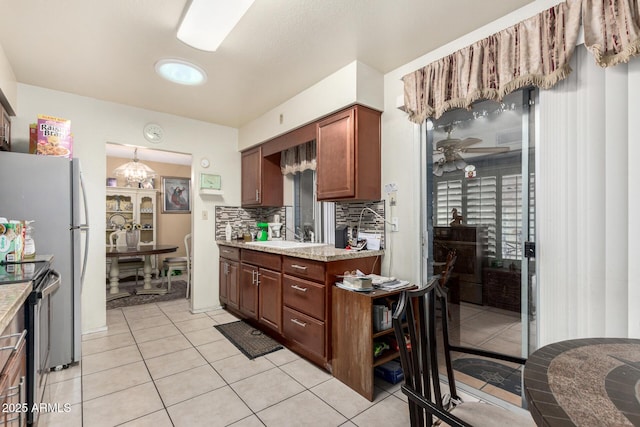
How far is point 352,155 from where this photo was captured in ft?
7.95

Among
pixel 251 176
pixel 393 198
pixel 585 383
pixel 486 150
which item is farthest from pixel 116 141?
pixel 585 383

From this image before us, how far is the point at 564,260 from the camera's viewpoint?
159 cm

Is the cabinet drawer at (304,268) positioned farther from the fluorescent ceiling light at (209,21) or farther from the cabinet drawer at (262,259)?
the fluorescent ceiling light at (209,21)

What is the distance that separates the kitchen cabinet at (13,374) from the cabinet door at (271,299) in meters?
1.65

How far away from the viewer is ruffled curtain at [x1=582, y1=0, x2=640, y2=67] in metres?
1.34

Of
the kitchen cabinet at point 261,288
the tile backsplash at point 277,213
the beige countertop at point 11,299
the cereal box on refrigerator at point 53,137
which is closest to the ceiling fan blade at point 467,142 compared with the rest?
the tile backsplash at point 277,213

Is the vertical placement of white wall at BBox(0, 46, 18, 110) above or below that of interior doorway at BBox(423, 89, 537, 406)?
above

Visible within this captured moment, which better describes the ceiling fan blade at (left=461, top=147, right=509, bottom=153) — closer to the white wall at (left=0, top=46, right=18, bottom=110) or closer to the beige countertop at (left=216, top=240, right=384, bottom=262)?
the beige countertop at (left=216, top=240, right=384, bottom=262)

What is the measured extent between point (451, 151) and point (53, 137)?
10.2 feet

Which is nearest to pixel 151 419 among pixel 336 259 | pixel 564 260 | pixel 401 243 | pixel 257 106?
pixel 336 259

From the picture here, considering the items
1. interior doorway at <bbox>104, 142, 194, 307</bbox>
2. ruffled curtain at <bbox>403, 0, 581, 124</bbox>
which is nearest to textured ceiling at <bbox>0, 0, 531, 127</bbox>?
ruffled curtain at <bbox>403, 0, 581, 124</bbox>

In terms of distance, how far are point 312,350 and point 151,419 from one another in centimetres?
110

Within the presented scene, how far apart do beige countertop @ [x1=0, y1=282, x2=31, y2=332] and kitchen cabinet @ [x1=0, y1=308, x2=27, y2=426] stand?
57mm

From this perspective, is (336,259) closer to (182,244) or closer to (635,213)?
(635,213)
